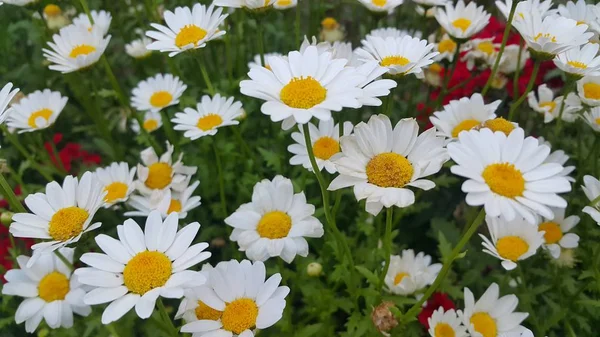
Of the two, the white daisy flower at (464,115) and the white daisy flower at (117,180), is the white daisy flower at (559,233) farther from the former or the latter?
the white daisy flower at (117,180)

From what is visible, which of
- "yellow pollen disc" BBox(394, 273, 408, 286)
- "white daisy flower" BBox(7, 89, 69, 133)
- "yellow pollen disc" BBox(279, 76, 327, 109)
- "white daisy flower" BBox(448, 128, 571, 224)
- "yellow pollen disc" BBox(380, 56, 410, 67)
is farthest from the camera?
"white daisy flower" BBox(7, 89, 69, 133)

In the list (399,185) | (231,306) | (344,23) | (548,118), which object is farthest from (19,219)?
(344,23)

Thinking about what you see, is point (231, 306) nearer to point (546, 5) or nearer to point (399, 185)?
point (399, 185)

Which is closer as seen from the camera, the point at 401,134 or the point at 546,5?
the point at 401,134

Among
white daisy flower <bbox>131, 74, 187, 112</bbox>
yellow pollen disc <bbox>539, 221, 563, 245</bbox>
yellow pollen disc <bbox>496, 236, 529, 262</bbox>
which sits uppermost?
white daisy flower <bbox>131, 74, 187, 112</bbox>

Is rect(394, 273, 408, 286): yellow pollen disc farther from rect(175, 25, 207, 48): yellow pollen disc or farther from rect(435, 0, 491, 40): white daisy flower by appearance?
rect(175, 25, 207, 48): yellow pollen disc

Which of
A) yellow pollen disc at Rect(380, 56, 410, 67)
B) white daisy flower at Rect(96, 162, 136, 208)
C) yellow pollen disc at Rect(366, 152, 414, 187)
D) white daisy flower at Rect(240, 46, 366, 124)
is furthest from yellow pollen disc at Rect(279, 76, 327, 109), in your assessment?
white daisy flower at Rect(96, 162, 136, 208)
